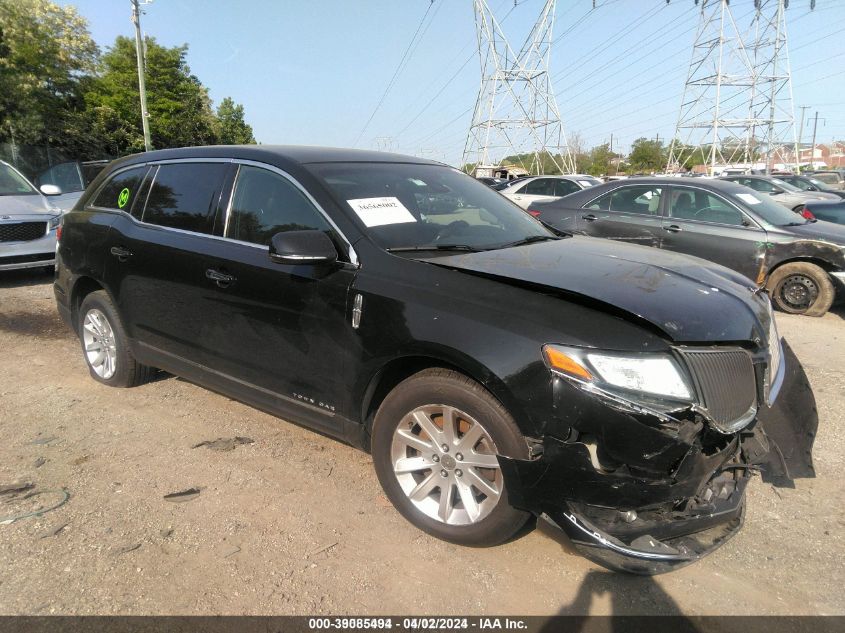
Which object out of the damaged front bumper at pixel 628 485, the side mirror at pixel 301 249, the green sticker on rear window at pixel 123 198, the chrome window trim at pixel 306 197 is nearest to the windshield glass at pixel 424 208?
the chrome window trim at pixel 306 197

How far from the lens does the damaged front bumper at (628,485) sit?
2.24m

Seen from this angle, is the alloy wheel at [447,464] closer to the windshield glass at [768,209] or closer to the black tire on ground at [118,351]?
the black tire on ground at [118,351]

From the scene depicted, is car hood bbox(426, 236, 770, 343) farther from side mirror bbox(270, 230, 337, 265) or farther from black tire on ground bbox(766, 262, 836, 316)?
black tire on ground bbox(766, 262, 836, 316)

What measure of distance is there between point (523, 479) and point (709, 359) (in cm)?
88

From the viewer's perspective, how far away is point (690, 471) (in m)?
2.29

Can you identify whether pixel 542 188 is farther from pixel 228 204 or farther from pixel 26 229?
pixel 228 204

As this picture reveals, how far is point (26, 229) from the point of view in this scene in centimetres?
840

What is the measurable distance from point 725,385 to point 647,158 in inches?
2670

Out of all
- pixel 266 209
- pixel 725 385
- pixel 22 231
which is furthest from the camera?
pixel 22 231

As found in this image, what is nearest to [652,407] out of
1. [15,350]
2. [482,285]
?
[482,285]

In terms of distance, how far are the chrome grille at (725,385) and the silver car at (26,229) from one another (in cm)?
890

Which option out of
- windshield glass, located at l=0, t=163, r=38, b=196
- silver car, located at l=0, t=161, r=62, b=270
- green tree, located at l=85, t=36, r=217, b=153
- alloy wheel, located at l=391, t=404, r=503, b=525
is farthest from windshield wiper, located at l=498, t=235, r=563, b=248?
green tree, located at l=85, t=36, r=217, b=153

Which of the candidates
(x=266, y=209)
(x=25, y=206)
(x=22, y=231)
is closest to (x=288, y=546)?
(x=266, y=209)

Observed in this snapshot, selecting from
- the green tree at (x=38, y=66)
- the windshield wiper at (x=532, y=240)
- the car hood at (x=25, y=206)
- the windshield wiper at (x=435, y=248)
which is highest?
A: the green tree at (x=38, y=66)
